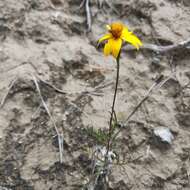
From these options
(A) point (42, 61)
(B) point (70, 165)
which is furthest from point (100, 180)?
(A) point (42, 61)

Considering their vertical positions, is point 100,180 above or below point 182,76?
below

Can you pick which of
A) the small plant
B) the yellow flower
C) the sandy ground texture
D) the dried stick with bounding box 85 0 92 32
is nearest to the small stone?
the sandy ground texture

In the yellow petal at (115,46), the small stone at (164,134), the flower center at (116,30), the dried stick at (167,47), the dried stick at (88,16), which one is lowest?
the small stone at (164,134)

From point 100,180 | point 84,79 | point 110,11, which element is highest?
point 110,11

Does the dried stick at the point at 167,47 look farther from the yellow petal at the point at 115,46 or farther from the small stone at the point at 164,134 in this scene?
the yellow petal at the point at 115,46

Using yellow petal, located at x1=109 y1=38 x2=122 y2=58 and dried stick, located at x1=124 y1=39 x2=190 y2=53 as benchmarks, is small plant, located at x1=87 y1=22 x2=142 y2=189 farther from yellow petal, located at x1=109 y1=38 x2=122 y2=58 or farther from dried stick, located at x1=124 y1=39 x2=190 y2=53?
dried stick, located at x1=124 y1=39 x2=190 y2=53

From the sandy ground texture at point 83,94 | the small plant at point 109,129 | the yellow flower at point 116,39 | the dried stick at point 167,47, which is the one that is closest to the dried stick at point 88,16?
the sandy ground texture at point 83,94

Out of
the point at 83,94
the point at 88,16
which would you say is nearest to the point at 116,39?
the point at 83,94

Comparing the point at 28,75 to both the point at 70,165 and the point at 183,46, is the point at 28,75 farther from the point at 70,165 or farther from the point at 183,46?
the point at 183,46
